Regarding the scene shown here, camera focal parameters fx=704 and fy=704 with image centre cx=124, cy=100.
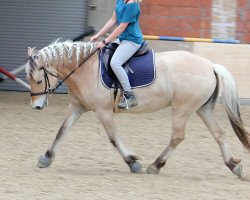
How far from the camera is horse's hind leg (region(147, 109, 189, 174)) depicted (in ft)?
26.2

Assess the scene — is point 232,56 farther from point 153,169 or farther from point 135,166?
point 135,166

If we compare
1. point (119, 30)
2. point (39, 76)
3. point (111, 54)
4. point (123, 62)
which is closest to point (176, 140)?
point (123, 62)

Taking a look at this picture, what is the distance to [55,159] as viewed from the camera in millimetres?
8688

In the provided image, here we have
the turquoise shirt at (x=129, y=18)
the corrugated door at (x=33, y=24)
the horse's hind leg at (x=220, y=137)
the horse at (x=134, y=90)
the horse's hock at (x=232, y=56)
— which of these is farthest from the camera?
the corrugated door at (x=33, y=24)

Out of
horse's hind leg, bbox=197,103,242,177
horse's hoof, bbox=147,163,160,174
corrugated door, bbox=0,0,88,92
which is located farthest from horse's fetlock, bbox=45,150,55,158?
corrugated door, bbox=0,0,88,92

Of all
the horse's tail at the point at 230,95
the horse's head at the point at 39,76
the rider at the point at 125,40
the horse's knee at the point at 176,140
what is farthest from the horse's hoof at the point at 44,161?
the horse's tail at the point at 230,95

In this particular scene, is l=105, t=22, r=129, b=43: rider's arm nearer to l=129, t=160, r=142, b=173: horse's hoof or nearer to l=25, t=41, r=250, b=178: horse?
l=25, t=41, r=250, b=178: horse

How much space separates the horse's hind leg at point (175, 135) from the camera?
26.2 ft

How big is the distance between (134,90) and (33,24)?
691 centimetres

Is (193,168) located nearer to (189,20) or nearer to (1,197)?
(1,197)

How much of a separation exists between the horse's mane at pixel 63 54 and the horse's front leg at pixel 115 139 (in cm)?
67

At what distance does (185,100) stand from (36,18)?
7.11m

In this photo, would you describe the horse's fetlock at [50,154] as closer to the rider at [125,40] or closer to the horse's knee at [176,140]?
the rider at [125,40]

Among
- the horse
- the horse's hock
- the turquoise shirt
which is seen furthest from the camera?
the horse's hock
